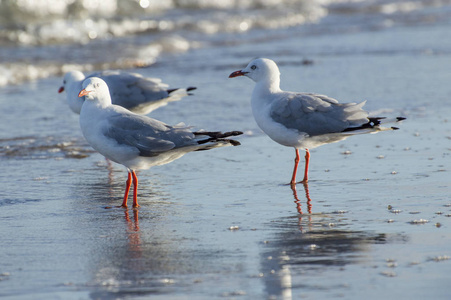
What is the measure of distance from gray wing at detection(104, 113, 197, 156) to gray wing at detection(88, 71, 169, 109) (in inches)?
122

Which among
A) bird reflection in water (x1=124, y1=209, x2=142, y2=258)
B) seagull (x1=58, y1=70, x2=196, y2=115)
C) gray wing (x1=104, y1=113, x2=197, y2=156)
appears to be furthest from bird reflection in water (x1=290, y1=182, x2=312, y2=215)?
seagull (x1=58, y1=70, x2=196, y2=115)

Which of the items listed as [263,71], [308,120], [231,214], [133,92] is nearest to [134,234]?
[231,214]

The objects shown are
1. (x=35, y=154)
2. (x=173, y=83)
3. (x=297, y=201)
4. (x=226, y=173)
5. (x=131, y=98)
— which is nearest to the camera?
(x=297, y=201)

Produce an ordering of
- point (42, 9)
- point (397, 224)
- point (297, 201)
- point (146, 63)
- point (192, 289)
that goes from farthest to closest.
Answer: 1. point (42, 9)
2. point (146, 63)
3. point (297, 201)
4. point (397, 224)
5. point (192, 289)

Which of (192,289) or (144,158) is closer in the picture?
(192,289)

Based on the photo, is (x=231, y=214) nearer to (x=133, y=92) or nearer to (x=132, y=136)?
(x=132, y=136)

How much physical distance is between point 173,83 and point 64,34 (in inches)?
333

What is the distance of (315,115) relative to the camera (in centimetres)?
707

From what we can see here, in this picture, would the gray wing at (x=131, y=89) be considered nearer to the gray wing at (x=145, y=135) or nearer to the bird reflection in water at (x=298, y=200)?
the gray wing at (x=145, y=135)

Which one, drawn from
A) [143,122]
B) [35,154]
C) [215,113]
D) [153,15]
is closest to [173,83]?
[215,113]

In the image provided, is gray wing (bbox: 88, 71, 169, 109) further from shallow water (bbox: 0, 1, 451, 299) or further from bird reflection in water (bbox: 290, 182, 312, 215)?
bird reflection in water (bbox: 290, 182, 312, 215)

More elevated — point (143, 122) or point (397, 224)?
point (143, 122)

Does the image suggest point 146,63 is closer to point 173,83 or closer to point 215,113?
point 173,83

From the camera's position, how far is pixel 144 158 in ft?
21.4
